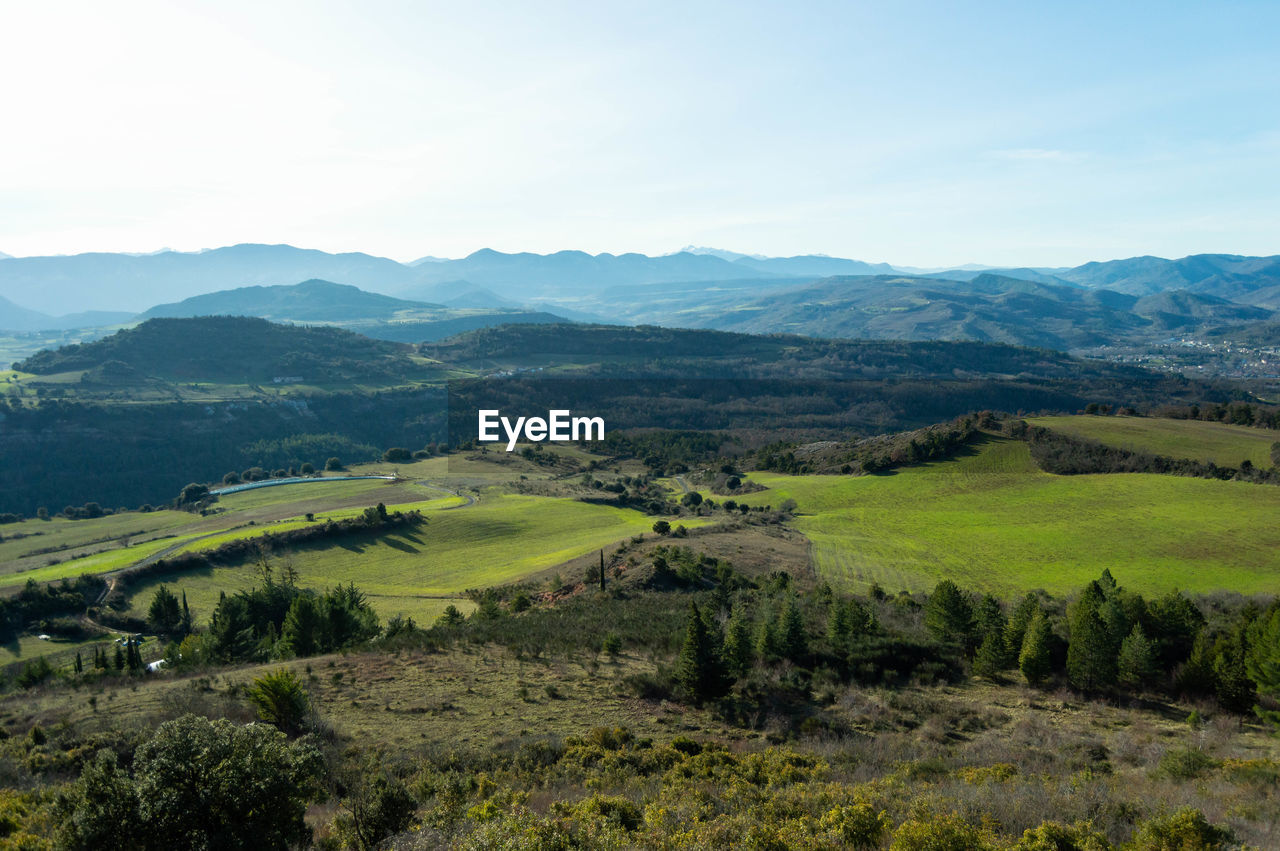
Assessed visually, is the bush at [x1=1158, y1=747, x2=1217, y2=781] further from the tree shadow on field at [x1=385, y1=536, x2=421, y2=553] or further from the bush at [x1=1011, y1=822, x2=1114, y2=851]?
the tree shadow on field at [x1=385, y1=536, x2=421, y2=553]

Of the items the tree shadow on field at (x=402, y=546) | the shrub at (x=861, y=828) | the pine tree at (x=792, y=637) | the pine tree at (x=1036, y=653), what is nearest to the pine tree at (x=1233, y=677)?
the pine tree at (x=1036, y=653)

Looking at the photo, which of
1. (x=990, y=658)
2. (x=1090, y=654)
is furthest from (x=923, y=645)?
(x=1090, y=654)

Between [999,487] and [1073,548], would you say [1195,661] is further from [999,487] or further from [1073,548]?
[999,487]

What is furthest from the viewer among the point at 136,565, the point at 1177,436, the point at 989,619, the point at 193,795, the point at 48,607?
the point at 1177,436

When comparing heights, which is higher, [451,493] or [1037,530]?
[1037,530]

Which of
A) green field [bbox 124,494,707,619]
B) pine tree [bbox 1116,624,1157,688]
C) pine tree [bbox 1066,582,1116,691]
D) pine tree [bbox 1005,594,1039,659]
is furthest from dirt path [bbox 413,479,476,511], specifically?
pine tree [bbox 1116,624,1157,688]

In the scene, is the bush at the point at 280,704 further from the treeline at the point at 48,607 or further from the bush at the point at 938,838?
the treeline at the point at 48,607

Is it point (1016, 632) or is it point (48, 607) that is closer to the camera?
point (1016, 632)

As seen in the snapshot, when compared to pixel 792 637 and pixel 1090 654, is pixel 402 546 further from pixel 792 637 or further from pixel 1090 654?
pixel 1090 654
